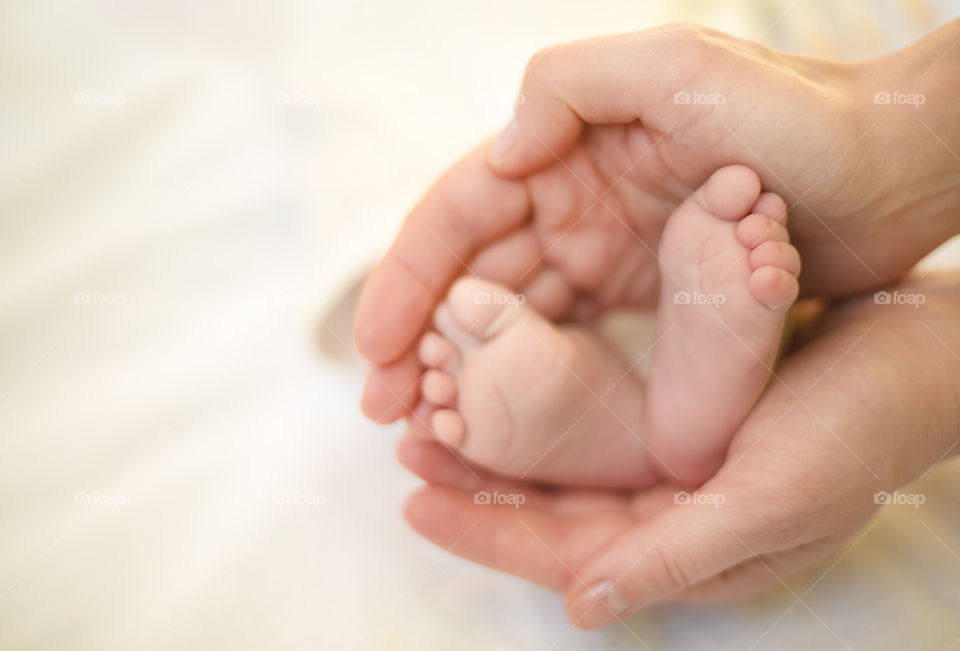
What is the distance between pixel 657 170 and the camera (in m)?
0.86

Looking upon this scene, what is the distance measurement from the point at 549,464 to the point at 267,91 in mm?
717

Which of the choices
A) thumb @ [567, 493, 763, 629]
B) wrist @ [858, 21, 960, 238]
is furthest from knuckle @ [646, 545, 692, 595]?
wrist @ [858, 21, 960, 238]

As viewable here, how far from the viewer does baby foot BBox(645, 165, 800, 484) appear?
745mm

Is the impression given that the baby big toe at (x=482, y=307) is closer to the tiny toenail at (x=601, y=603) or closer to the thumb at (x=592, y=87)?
the thumb at (x=592, y=87)

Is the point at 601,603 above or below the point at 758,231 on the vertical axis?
below

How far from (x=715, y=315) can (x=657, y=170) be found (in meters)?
0.19

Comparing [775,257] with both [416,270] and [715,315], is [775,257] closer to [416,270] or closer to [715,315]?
[715,315]

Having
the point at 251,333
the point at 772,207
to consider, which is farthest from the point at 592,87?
the point at 251,333

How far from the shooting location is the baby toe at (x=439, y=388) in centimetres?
87

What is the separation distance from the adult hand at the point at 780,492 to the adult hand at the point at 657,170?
0.31 feet

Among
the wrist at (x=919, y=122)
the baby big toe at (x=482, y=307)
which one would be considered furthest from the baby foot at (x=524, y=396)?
the wrist at (x=919, y=122)

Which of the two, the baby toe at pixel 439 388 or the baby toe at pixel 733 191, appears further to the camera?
the baby toe at pixel 439 388

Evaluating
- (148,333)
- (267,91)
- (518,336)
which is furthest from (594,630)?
(267,91)

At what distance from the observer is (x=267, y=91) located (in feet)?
3.86
